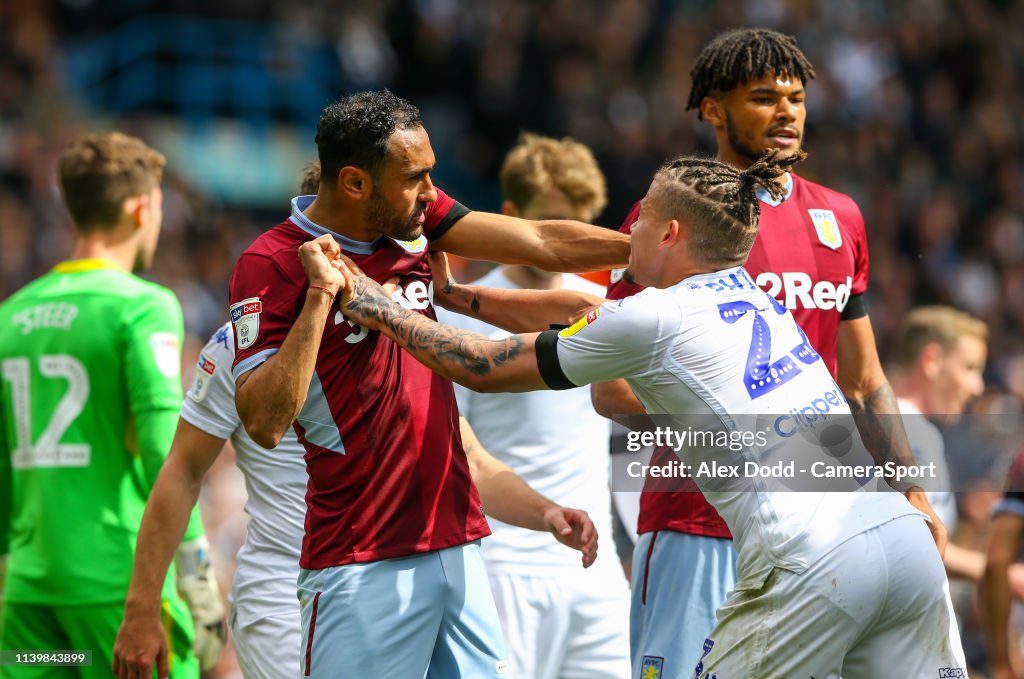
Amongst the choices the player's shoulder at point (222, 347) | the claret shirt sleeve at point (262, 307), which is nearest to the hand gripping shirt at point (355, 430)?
the claret shirt sleeve at point (262, 307)

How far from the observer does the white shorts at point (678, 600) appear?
181 inches

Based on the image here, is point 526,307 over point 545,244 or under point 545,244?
under

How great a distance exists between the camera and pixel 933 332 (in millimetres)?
7258

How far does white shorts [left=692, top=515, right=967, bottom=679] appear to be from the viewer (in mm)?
3607

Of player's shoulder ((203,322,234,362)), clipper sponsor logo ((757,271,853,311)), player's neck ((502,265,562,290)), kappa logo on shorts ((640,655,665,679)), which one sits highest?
player's neck ((502,265,562,290))

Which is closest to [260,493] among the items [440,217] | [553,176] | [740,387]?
[440,217]

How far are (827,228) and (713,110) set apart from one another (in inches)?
25.7

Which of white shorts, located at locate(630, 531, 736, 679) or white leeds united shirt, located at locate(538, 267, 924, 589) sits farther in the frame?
white shorts, located at locate(630, 531, 736, 679)

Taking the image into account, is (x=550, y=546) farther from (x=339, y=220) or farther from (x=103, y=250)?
(x=103, y=250)

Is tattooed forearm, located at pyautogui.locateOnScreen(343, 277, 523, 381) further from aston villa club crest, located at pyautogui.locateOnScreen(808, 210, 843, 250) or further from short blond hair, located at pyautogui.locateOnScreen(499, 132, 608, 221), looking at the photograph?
short blond hair, located at pyautogui.locateOnScreen(499, 132, 608, 221)

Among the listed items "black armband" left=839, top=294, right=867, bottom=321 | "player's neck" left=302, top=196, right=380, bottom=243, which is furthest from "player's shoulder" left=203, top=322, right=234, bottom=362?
"black armband" left=839, top=294, right=867, bottom=321

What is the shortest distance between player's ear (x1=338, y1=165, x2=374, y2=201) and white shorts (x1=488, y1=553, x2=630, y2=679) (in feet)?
7.26

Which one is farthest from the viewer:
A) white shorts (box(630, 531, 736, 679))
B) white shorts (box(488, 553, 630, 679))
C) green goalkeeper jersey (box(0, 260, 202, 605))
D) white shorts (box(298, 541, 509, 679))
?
white shorts (box(488, 553, 630, 679))

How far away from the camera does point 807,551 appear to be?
144 inches
